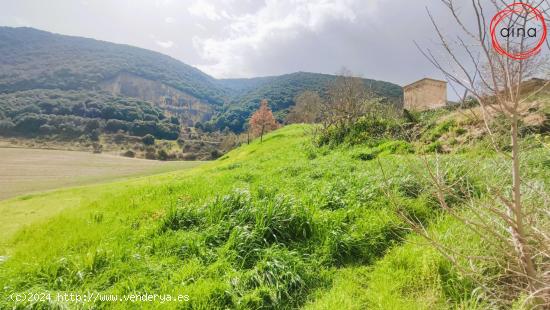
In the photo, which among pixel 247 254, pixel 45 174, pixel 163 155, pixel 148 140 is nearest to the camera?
pixel 247 254

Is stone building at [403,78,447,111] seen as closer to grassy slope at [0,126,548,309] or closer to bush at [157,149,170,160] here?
grassy slope at [0,126,548,309]

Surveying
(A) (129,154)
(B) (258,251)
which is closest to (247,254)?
(B) (258,251)

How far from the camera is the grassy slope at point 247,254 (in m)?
3.90

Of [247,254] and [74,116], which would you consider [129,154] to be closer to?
[74,116]

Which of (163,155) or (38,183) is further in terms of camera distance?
(163,155)

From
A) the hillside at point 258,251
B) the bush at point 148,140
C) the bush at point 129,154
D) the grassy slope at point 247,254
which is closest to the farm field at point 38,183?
the grassy slope at point 247,254

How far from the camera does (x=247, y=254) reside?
478cm

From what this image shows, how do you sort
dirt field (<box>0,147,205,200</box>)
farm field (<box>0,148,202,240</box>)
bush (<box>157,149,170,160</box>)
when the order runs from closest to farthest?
farm field (<box>0,148,202,240</box>) < dirt field (<box>0,147,205,200</box>) < bush (<box>157,149,170,160</box>)

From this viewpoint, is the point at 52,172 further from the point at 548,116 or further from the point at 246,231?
the point at 548,116

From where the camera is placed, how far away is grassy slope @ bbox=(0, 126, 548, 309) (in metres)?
3.90

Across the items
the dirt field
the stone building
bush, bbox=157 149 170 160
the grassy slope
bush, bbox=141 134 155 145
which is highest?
the stone building

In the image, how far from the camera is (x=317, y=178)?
9.70 meters

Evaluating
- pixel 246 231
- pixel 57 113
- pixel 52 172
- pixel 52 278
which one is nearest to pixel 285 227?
pixel 246 231

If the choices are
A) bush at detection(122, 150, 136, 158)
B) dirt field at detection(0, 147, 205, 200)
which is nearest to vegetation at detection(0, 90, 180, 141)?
bush at detection(122, 150, 136, 158)
